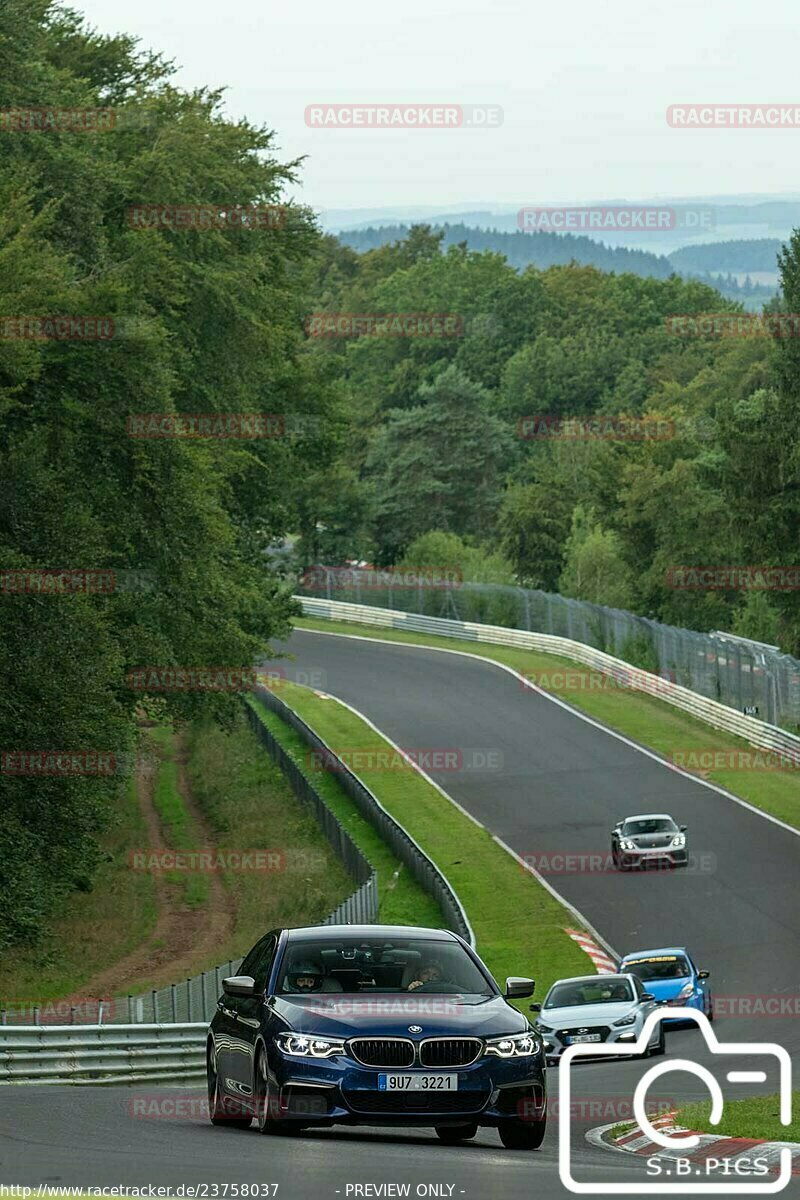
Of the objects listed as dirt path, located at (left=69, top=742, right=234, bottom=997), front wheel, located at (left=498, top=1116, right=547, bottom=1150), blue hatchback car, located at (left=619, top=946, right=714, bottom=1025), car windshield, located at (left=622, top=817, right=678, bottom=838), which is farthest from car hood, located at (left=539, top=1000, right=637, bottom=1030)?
car windshield, located at (left=622, top=817, right=678, bottom=838)

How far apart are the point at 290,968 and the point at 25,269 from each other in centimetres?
1858

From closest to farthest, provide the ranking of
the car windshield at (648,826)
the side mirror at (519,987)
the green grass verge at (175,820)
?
the side mirror at (519,987)
the green grass verge at (175,820)
the car windshield at (648,826)

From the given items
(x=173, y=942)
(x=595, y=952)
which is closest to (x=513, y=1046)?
(x=595, y=952)

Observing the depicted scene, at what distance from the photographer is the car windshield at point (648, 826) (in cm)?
4225

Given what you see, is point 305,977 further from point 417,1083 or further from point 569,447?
point 569,447

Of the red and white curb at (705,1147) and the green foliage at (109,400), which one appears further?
the green foliage at (109,400)

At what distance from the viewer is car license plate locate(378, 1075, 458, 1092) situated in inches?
463

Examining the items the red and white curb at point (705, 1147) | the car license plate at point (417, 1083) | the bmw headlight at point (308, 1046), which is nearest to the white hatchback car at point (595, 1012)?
the red and white curb at point (705, 1147)

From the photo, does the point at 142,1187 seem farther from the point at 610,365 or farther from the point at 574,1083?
the point at 610,365

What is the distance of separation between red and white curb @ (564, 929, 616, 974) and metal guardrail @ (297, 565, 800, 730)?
21.5 m

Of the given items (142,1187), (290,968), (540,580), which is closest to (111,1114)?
(290,968)

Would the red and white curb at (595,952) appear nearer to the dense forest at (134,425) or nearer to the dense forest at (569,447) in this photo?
the dense forest at (134,425)

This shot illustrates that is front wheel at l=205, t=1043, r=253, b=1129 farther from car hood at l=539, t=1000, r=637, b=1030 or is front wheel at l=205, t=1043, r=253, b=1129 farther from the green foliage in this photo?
the green foliage

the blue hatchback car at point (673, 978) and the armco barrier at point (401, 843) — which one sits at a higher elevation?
the blue hatchback car at point (673, 978)
